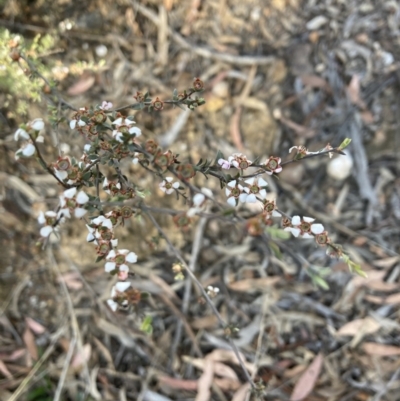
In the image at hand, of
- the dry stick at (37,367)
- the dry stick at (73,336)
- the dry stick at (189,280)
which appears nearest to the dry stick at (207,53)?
the dry stick at (189,280)

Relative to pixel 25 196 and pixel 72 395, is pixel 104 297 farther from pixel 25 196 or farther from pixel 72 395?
pixel 25 196

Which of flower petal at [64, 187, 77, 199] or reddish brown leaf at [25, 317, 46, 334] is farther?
reddish brown leaf at [25, 317, 46, 334]

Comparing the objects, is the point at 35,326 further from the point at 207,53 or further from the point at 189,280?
the point at 207,53

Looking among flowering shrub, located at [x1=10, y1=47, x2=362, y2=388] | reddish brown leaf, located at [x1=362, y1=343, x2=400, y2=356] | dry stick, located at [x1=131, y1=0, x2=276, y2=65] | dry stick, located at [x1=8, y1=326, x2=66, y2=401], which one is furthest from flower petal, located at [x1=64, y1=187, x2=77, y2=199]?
reddish brown leaf, located at [x1=362, y1=343, x2=400, y2=356]

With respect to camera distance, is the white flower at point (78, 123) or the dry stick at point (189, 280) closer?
the white flower at point (78, 123)

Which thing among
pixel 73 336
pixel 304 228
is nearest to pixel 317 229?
pixel 304 228

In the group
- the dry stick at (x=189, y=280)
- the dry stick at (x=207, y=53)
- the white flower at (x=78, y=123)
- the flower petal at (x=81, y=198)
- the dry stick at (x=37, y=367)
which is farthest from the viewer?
the dry stick at (x=207, y=53)

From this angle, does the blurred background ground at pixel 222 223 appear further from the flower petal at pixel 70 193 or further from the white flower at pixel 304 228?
the flower petal at pixel 70 193

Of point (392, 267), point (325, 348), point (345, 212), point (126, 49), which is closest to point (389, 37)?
point (345, 212)

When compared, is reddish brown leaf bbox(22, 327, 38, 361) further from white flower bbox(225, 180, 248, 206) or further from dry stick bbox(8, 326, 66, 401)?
white flower bbox(225, 180, 248, 206)
